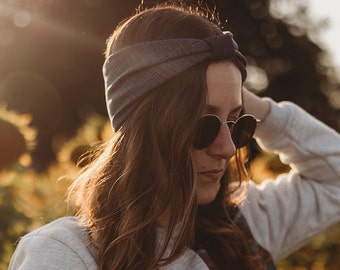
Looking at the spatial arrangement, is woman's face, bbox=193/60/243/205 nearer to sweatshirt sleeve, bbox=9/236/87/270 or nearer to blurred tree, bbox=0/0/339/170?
sweatshirt sleeve, bbox=9/236/87/270

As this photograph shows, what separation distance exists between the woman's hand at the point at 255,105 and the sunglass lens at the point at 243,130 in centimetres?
38

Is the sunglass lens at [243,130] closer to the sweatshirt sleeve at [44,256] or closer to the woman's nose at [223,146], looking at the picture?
the woman's nose at [223,146]

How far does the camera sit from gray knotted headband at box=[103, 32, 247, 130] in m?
2.17

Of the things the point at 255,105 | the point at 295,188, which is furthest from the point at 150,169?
the point at 295,188

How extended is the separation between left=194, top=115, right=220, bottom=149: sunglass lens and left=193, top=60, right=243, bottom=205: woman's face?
36 millimetres

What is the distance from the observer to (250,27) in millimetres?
15227

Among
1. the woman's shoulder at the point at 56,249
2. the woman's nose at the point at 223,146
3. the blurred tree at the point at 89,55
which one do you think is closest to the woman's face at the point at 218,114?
the woman's nose at the point at 223,146

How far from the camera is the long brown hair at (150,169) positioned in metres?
2.17

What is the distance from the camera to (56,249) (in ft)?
7.07

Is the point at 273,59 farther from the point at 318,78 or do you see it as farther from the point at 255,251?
the point at 255,251

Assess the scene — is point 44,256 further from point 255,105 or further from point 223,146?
point 255,105

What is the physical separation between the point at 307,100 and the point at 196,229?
45.6 feet

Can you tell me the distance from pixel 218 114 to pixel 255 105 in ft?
2.34

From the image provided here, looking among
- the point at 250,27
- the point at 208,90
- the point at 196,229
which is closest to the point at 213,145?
the point at 208,90
